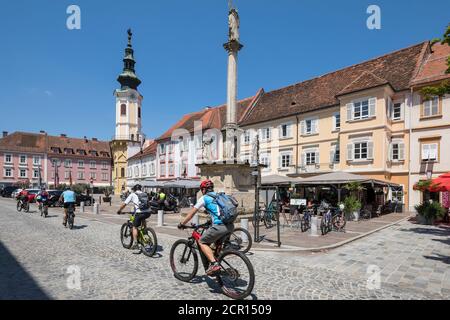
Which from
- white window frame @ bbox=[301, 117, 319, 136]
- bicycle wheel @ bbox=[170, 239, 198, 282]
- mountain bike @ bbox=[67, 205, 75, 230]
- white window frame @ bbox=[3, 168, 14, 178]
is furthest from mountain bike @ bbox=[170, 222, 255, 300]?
white window frame @ bbox=[3, 168, 14, 178]

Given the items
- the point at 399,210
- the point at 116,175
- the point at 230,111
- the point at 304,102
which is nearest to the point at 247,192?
the point at 230,111

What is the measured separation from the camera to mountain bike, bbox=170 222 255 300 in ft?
15.1

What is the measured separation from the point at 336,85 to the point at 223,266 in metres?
30.5

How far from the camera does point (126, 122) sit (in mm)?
59531

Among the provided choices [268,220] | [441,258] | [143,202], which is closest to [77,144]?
[268,220]

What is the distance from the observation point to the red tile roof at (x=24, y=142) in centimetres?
6228

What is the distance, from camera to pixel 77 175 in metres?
70.1

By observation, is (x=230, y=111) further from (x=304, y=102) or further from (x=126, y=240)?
(x=304, y=102)

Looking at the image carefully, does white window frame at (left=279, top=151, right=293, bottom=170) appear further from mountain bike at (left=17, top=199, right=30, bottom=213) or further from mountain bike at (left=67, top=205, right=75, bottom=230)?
mountain bike at (left=17, top=199, right=30, bottom=213)

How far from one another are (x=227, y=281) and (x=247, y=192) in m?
8.68

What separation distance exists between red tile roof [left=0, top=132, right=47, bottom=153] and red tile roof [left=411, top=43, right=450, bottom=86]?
73121mm

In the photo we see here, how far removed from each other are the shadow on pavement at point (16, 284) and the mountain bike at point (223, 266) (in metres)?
2.34

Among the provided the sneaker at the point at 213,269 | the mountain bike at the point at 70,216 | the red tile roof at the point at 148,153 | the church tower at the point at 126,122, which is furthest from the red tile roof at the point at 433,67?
the church tower at the point at 126,122

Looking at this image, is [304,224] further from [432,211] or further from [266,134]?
[266,134]
